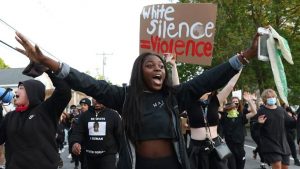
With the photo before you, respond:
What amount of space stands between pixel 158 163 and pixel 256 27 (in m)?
25.7

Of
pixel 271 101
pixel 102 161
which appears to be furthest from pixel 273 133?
pixel 102 161

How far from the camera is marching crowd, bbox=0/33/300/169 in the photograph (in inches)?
142

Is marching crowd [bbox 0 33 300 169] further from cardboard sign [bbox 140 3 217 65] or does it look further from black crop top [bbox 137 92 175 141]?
cardboard sign [bbox 140 3 217 65]

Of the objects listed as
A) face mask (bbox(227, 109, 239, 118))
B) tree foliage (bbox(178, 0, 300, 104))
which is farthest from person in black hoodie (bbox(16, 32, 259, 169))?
tree foliage (bbox(178, 0, 300, 104))

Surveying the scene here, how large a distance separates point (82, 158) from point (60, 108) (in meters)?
3.37

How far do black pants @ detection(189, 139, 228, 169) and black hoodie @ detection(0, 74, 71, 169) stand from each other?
2247 mm

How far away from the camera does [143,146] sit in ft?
11.9

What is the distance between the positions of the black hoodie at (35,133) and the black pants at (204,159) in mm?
2247

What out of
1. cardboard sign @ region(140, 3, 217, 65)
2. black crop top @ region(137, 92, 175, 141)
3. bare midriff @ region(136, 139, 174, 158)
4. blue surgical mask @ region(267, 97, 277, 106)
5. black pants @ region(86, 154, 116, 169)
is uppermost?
cardboard sign @ region(140, 3, 217, 65)

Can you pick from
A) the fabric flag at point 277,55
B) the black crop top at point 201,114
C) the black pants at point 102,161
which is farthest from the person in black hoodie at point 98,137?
the fabric flag at point 277,55

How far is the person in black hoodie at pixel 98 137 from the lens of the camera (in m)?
7.63

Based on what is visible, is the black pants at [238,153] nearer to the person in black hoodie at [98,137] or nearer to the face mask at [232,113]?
the face mask at [232,113]

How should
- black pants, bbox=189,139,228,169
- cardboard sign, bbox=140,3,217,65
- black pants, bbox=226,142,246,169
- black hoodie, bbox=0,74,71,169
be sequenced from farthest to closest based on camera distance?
black pants, bbox=226,142,246,169 → cardboard sign, bbox=140,3,217,65 → black pants, bbox=189,139,228,169 → black hoodie, bbox=0,74,71,169

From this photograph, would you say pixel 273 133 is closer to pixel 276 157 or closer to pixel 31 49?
pixel 276 157
